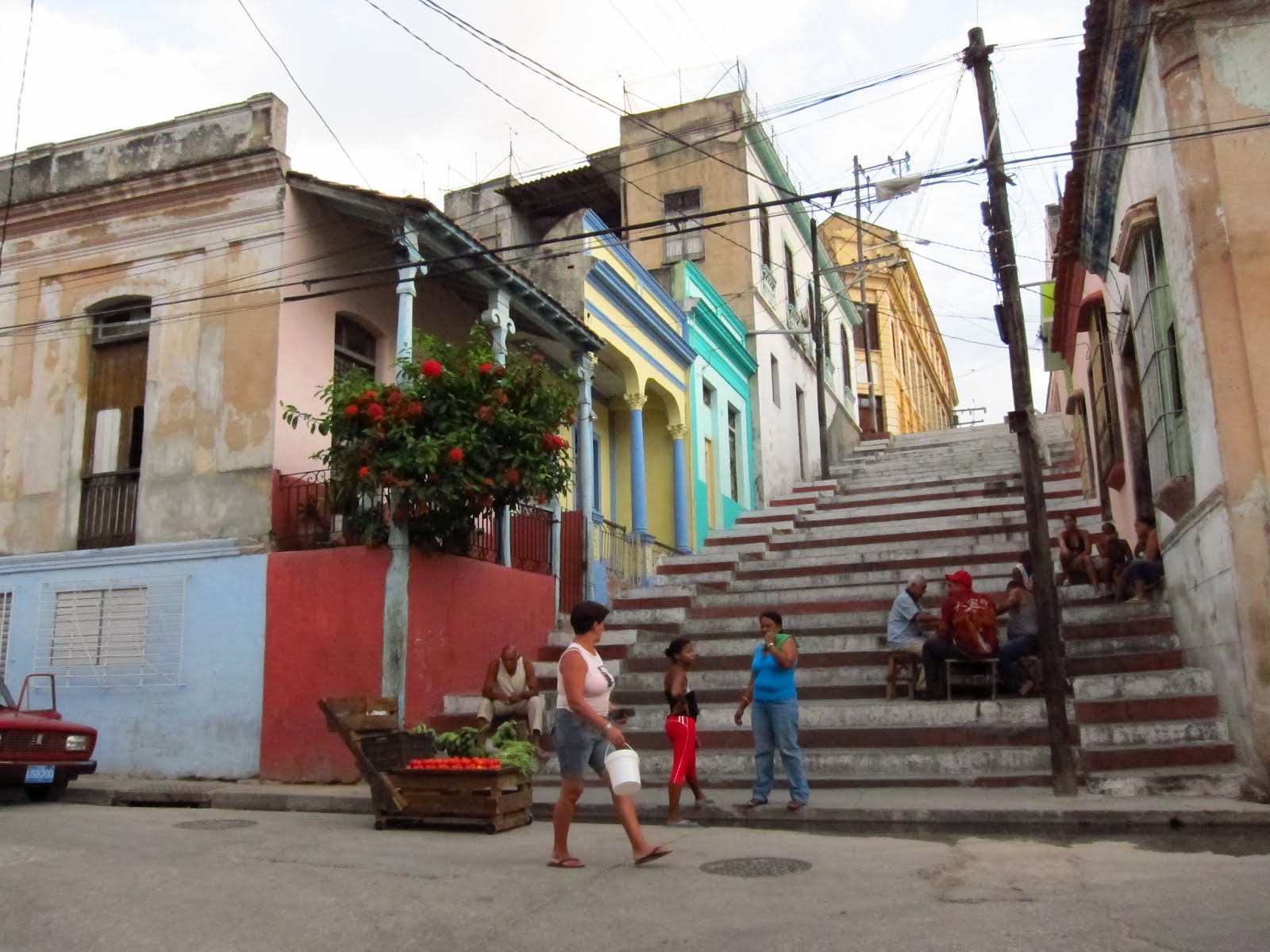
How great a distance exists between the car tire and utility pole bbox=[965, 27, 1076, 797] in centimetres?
888

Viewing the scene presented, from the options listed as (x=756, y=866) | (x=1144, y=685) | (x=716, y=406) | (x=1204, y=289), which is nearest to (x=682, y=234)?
(x=716, y=406)

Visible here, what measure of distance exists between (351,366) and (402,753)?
19.9ft

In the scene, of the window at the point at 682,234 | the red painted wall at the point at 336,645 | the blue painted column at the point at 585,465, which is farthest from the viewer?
the window at the point at 682,234

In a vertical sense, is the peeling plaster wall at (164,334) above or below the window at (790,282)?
below

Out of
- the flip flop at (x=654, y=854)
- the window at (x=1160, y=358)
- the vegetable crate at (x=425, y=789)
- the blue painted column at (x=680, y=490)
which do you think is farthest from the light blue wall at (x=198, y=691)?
the blue painted column at (x=680, y=490)

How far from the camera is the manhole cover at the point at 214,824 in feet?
28.3

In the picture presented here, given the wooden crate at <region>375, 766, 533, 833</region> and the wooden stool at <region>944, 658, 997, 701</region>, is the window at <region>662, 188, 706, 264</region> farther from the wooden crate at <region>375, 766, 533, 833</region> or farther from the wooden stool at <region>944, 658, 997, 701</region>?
the wooden crate at <region>375, 766, 533, 833</region>

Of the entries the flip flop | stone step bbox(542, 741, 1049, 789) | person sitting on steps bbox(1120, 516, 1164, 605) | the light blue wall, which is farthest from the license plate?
person sitting on steps bbox(1120, 516, 1164, 605)

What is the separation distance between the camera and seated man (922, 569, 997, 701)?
1070 cm

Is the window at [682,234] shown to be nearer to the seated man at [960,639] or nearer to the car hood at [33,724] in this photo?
the seated man at [960,639]

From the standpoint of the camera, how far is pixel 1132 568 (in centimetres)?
1145

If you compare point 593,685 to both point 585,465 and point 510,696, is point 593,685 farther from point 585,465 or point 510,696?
point 585,465

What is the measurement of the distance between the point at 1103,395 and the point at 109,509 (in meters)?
12.7

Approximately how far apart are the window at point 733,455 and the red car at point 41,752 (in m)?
14.2
